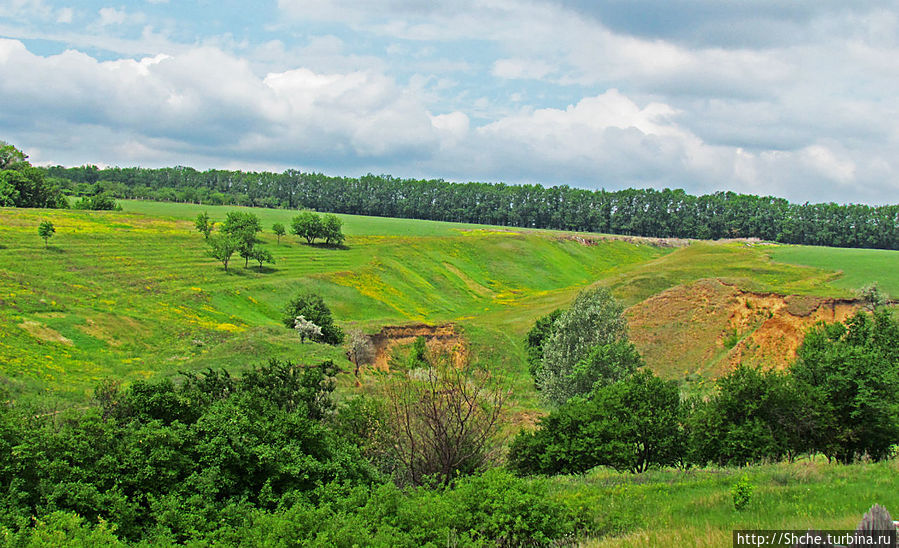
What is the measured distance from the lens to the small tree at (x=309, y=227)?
387 ft

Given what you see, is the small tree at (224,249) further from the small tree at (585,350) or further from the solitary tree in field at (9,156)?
the solitary tree in field at (9,156)

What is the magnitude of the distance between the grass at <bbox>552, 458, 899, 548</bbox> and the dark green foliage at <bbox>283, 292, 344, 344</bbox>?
138ft

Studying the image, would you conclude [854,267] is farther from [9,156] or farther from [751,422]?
[9,156]

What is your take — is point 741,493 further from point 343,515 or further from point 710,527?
point 343,515

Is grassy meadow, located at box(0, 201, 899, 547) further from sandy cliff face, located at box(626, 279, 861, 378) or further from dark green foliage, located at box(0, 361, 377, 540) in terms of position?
dark green foliage, located at box(0, 361, 377, 540)

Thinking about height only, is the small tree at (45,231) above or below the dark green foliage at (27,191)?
below

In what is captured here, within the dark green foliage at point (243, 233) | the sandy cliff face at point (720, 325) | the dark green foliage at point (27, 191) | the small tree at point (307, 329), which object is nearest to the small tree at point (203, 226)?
the dark green foliage at point (243, 233)

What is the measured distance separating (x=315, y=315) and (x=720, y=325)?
4001 centimetres

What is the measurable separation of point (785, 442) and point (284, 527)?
19918 millimetres

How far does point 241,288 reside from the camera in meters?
78.6

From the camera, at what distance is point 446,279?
369 feet

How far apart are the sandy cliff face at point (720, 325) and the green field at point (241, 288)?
12.6 ft

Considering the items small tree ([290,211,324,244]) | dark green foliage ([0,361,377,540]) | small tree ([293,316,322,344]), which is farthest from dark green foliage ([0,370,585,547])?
small tree ([290,211,324,244])

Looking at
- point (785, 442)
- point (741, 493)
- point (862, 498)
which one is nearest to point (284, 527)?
point (741, 493)
